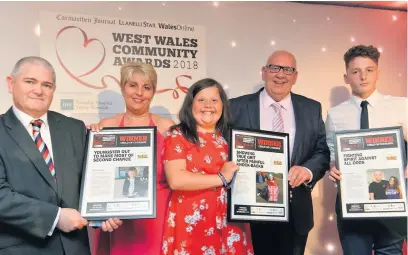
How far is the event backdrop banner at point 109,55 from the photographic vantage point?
3.39 metres

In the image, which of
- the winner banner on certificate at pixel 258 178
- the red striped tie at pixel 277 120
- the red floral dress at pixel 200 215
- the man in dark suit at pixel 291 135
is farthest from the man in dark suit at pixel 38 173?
the red striped tie at pixel 277 120

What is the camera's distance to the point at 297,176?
2.55 m

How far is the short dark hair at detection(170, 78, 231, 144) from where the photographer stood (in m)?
2.42

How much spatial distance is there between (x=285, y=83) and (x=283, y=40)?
1114mm

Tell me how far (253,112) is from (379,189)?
0.89 m

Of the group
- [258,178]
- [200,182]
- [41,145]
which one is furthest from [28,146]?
[258,178]

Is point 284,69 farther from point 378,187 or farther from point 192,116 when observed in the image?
point 378,187

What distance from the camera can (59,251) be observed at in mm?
2078

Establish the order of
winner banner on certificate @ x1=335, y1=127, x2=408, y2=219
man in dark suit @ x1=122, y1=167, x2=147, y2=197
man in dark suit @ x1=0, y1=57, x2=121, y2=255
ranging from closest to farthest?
man in dark suit @ x1=0, y1=57, x2=121, y2=255 < man in dark suit @ x1=122, y1=167, x2=147, y2=197 < winner banner on certificate @ x1=335, y1=127, x2=408, y2=219

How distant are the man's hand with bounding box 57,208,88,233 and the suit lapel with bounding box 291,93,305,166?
1.35m

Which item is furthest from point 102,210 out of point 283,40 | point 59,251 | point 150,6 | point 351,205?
point 283,40

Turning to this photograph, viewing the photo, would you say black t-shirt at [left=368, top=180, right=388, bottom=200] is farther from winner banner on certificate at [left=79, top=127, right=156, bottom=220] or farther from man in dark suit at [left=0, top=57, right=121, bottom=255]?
man in dark suit at [left=0, top=57, right=121, bottom=255]

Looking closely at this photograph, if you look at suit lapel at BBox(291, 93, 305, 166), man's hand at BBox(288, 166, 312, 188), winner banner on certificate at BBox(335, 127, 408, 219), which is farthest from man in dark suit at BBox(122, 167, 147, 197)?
winner banner on certificate at BBox(335, 127, 408, 219)

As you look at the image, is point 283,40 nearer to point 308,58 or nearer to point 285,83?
point 308,58
